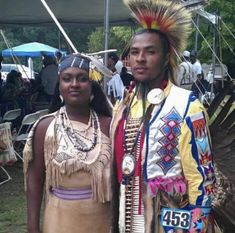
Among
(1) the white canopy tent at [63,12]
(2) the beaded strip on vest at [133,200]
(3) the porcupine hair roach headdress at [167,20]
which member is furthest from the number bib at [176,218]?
(1) the white canopy tent at [63,12]

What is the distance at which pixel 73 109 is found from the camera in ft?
8.56

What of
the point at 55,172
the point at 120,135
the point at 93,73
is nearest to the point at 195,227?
the point at 120,135

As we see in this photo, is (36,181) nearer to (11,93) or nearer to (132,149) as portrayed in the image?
(132,149)

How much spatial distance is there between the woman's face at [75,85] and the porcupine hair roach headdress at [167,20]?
0.36m

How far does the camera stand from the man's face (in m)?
2.36

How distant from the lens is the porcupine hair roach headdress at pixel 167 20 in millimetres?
2426

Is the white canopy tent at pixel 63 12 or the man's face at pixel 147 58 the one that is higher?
the man's face at pixel 147 58

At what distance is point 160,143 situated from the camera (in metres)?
2.30

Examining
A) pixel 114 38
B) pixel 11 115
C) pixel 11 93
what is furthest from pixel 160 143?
pixel 114 38

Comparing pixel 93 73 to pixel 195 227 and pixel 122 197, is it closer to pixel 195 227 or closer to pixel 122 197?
pixel 122 197

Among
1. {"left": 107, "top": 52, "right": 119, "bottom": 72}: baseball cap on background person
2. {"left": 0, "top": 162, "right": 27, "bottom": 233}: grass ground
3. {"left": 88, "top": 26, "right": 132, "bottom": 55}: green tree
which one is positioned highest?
{"left": 107, "top": 52, "right": 119, "bottom": 72}: baseball cap on background person

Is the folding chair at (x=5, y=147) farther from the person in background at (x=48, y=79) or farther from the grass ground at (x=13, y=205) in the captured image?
the person in background at (x=48, y=79)

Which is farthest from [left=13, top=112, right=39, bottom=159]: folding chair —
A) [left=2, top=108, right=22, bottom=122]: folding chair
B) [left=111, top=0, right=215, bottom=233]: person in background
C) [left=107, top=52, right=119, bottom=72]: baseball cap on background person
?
[left=111, top=0, right=215, bottom=233]: person in background

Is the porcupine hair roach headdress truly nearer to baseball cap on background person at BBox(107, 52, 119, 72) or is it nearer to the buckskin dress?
the buckskin dress
